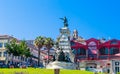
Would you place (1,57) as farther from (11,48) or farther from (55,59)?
(55,59)

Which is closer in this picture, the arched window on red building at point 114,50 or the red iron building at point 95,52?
the red iron building at point 95,52

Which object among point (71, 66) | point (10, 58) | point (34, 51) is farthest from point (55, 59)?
point (34, 51)

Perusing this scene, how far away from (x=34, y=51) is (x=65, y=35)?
27595mm

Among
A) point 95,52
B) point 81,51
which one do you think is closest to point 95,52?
point 95,52

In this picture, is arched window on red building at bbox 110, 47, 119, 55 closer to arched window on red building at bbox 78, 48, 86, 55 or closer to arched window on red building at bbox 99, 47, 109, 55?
arched window on red building at bbox 99, 47, 109, 55

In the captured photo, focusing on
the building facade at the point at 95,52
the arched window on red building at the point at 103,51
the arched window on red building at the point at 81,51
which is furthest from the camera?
the arched window on red building at the point at 81,51

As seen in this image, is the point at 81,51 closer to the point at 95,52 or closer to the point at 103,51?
the point at 95,52

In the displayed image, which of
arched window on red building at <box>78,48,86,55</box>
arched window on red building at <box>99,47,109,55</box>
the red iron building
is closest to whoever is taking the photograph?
the red iron building

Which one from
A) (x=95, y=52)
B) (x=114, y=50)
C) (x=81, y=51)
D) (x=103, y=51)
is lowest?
(x=95, y=52)

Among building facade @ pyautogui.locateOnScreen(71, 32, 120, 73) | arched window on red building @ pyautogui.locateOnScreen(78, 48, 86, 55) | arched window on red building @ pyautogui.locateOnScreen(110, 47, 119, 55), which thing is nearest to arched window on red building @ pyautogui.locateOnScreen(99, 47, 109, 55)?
building facade @ pyautogui.locateOnScreen(71, 32, 120, 73)

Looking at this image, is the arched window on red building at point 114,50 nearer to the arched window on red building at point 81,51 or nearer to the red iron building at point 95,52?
the red iron building at point 95,52

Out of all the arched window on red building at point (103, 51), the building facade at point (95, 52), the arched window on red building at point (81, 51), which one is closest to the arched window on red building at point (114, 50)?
the building facade at point (95, 52)

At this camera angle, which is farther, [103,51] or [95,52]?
[95,52]

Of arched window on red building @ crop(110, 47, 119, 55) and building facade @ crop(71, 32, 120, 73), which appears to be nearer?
building facade @ crop(71, 32, 120, 73)
